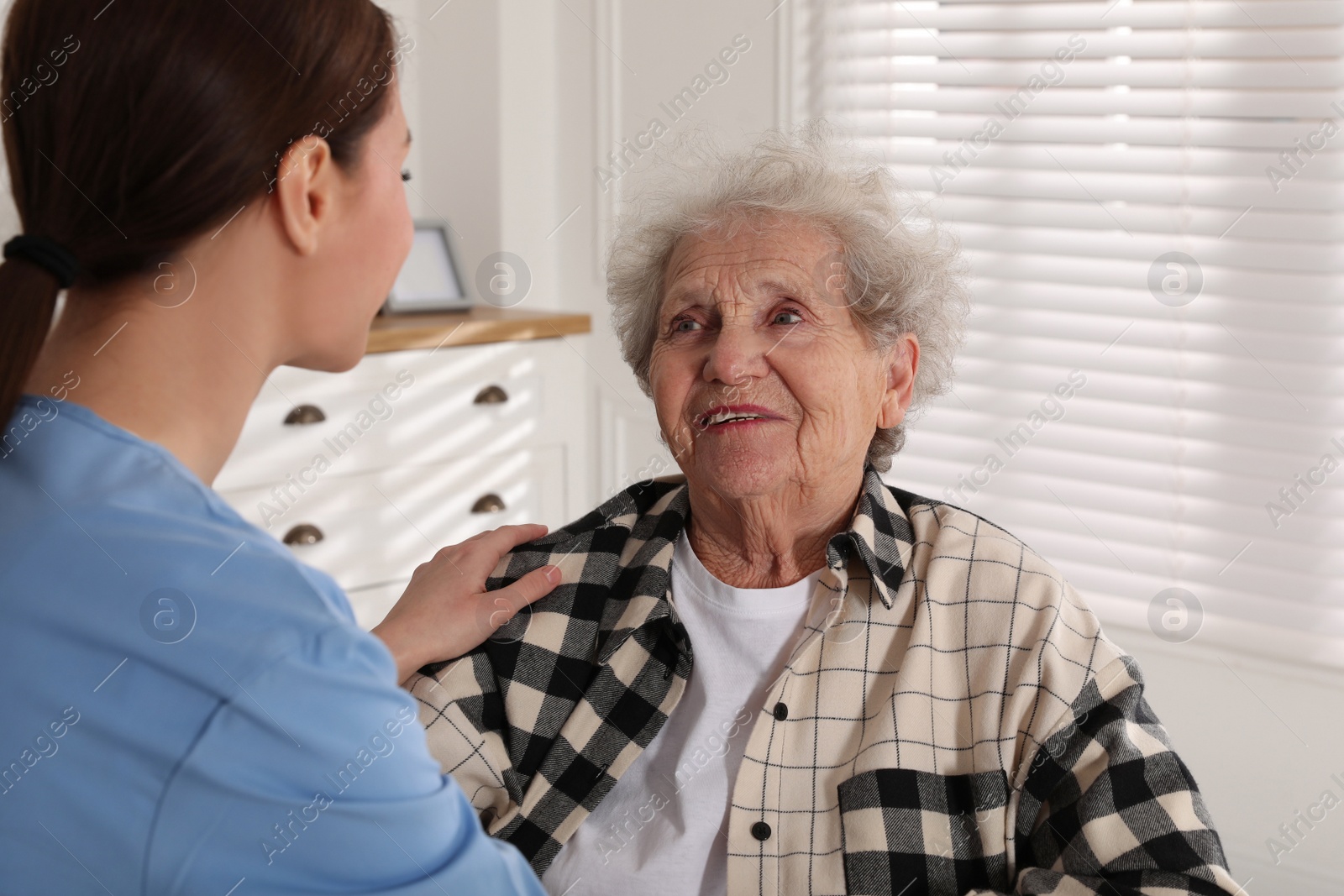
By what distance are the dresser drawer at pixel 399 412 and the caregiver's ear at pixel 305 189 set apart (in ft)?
6.38

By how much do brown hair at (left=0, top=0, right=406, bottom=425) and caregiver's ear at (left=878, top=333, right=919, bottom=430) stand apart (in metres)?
0.93

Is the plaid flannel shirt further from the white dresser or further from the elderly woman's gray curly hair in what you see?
the white dresser

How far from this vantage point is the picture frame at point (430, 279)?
345cm

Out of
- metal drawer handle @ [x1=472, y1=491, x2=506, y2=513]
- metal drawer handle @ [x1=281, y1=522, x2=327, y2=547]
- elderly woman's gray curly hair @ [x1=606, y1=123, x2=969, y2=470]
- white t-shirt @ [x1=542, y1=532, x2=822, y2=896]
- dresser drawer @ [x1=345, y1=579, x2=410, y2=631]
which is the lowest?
dresser drawer @ [x1=345, y1=579, x2=410, y2=631]

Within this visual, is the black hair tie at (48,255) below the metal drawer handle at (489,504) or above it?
above

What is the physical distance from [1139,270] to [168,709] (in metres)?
2.38

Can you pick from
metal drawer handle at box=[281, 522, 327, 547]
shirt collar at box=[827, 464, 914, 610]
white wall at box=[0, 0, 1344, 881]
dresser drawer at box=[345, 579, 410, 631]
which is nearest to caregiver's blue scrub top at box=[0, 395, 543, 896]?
shirt collar at box=[827, 464, 914, 610]

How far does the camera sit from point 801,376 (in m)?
1.47

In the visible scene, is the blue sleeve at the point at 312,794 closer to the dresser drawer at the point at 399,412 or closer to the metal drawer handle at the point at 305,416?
the dresser drawer at the point at 399,412

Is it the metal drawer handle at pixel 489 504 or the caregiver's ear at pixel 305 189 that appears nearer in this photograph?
the caregiver's ear at pixel 305 189

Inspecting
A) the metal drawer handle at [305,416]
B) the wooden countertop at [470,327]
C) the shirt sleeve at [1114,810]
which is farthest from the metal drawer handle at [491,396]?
the shirt sleeve at [1114,810]

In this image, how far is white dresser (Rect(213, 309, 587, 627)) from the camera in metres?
2.92

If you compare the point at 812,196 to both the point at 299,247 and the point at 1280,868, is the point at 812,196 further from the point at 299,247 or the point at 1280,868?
the point at 1280,868

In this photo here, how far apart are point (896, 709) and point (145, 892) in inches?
31.9
